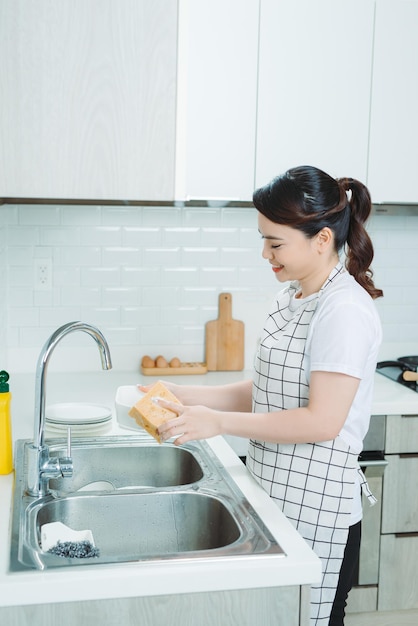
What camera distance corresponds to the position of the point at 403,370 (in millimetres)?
3379

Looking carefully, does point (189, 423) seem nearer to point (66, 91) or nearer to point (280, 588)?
point (280, 588)

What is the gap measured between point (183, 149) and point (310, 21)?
3.01 ft

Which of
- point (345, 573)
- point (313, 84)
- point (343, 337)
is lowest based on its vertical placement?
point (345, 573)

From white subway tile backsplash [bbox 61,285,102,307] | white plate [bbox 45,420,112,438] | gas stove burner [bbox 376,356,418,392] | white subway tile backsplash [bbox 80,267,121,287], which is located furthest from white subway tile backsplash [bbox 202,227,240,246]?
white plate [bbox 45,420,112,438]

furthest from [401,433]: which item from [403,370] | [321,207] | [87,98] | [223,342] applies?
[87,98]

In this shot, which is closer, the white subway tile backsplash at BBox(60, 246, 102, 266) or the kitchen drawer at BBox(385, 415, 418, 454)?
the kitchen drawer at BBox(385, 415, 418, 454)

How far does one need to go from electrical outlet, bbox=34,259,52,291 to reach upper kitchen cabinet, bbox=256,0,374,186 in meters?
0.96

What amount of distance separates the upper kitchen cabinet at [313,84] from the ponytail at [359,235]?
A: 97 centimetres

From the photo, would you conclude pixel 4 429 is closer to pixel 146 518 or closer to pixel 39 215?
pixel 146 518

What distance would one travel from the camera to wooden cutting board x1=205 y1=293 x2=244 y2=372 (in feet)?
11.4

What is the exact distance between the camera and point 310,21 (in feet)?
9.55

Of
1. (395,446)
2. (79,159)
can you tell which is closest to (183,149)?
(79,159)

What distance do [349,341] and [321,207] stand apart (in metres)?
0.34

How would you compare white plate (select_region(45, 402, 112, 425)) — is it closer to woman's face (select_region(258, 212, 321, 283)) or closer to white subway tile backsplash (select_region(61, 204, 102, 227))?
woman's face (select_region(258, 212, 321, 283))
